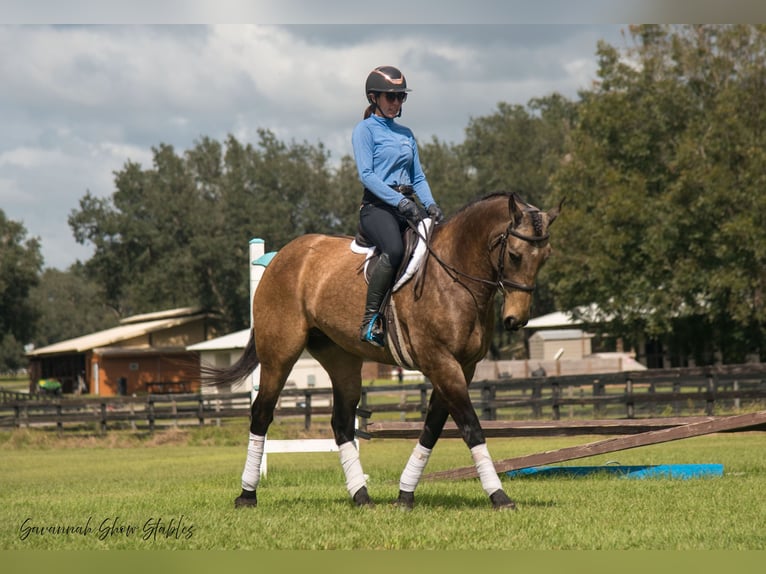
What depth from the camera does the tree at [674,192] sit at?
39.6m

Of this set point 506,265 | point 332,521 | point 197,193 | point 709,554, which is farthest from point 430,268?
point 197,193

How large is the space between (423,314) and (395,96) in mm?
2012

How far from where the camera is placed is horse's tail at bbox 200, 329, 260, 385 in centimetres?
1053

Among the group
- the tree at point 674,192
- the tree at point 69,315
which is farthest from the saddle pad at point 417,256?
the tree at point 69,315

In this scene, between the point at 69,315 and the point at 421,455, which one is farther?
the point at 69,315

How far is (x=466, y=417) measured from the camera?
8.08 metres

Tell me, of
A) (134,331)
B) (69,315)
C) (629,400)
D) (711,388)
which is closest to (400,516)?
(629,400)

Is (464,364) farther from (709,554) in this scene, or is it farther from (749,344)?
(749,344)

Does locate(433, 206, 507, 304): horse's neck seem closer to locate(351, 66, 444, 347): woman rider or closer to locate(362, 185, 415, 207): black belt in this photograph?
locate(351, 66, 444, 347): woman rider

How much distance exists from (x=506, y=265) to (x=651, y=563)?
3161mm

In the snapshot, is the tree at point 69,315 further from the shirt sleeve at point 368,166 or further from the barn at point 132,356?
the shirt sleeve at point 368,166

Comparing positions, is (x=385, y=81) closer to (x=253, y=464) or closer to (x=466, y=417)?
(x=466, y=417)

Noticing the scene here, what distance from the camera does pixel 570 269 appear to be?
46188mm

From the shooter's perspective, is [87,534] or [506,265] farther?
[506,265]
